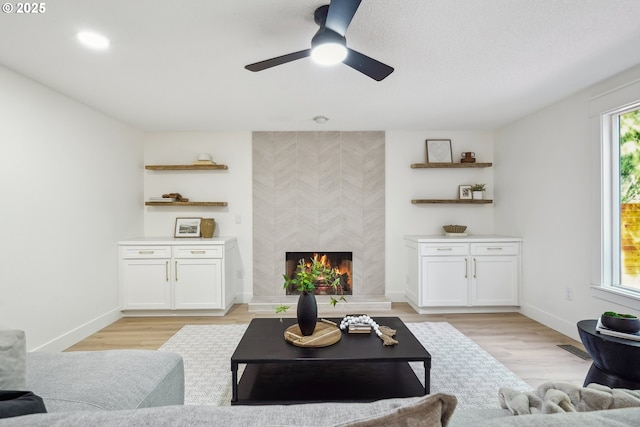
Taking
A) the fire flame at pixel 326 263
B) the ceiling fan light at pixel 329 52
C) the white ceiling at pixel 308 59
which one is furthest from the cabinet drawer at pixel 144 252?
the ceiling fan light at pixel 329 52

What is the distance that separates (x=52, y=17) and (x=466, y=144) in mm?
4601

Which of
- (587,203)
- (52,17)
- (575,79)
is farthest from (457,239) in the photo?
(52,17)

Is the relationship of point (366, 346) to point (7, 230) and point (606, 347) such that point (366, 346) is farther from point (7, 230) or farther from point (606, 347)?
point (7, 230)

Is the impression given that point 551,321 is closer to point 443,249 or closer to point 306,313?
point 443,249

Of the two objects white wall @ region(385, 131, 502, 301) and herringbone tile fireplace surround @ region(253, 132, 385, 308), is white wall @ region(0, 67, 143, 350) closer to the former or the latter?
herringbone tile fireplace surround @ region(253, 132, 385, 308)

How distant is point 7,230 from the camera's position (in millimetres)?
2527

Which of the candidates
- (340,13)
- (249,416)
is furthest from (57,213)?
(249,416)

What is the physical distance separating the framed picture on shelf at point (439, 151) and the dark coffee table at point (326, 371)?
117 inches

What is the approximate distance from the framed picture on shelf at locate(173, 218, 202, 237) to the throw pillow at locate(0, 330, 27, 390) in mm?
3356

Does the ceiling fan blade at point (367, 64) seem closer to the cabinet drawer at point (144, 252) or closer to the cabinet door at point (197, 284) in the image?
the cabinet door at point (197, 284)

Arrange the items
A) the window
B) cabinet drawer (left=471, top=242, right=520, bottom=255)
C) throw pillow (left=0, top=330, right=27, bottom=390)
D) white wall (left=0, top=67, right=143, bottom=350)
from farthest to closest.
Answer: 1. cabinet drawer (left=471, top=242, right=520, bottom=255)
2. the window
3. white wall (left=0, top=67, right=143, bottom=350)
4. throw pillow (left=0, top=330, right=27, bottom=390)

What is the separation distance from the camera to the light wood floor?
8.44ft

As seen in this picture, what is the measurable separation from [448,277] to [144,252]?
146 inches

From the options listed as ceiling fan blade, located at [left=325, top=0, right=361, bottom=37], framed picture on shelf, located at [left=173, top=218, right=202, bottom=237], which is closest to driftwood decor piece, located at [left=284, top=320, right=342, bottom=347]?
ceiling fan blade, located at [left=325, top=0, right=361, bottom=37]
